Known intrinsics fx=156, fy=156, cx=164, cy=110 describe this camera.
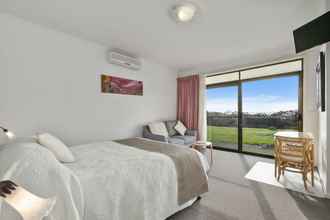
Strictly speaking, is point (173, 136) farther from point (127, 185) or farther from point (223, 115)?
point (127, 185)

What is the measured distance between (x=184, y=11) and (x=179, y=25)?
44 centimetres

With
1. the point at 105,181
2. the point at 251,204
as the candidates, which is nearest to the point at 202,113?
the point at 251,204

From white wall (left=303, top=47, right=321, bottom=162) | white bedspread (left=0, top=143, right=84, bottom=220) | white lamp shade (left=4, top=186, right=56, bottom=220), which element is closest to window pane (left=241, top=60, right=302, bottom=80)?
white wall (left=303, top=47, right=321, bottom=162)

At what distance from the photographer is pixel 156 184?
1595mm

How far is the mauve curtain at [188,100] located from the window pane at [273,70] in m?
1.38

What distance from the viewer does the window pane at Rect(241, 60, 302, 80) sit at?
361 cm

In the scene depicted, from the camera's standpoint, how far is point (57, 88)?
275cm

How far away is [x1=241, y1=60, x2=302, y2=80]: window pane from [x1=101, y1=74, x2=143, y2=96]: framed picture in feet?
9.56

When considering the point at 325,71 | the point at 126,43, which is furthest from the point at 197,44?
the point at 325,71

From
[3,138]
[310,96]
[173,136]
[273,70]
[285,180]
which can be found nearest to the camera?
[3,138]

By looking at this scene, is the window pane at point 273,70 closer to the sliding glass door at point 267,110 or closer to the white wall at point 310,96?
the sliding glass door at point 267,110

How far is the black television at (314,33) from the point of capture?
5.90ft

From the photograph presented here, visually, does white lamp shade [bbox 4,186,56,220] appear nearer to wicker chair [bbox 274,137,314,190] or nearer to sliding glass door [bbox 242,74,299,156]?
wicker chair [bbox 274,137,314,190]

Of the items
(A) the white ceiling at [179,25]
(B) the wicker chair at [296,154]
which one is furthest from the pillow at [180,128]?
(B) the wicker chair at [296,154]
